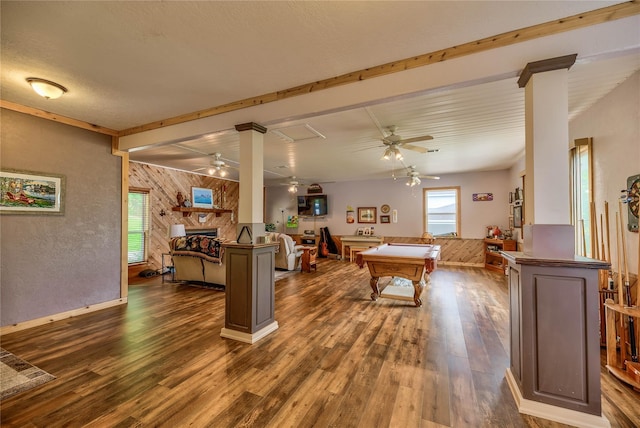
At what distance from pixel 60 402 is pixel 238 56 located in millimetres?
2996

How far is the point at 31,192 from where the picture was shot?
3.33 meters

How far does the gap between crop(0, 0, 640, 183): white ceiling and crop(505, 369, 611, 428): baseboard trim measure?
2410mm

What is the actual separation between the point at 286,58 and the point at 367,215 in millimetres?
7065

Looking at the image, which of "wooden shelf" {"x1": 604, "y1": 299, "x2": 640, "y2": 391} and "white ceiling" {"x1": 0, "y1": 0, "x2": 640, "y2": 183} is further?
"wooden shelf" {"x1": 604, "y1": 299, "x2": 640, "y2": 391}

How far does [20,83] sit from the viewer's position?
2.65 metres

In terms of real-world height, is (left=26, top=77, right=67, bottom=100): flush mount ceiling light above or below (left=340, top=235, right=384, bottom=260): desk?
above

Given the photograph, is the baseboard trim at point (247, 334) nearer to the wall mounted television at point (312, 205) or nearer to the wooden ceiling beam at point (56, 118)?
the wooden ceiling beam at point (56, 118)

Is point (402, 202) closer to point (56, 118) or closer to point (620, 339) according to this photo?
point (620, 339)

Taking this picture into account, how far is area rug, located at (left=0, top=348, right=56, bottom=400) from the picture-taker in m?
2.05

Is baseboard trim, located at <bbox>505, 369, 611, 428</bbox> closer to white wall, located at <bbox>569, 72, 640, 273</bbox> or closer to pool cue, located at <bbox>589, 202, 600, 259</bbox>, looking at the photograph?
white wall, located at <bbox>569, 72, 640, 273</bbox>

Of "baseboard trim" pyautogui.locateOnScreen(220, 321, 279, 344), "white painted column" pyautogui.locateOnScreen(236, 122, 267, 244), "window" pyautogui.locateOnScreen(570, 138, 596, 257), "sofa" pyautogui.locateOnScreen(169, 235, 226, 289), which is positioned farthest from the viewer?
"sofa" pyautogui.locateOnScreen(169, 235, 226, 289)

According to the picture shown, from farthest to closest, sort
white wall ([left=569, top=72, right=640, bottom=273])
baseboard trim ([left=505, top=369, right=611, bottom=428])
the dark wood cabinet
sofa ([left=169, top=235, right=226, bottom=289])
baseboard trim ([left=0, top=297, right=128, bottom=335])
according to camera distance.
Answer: the dark wood cabinet → sofa ([left=169, top=235, right=226, bottom=289]) → baseboard trim ([left=0, top=297, right=128, bottom=335]) → white wall ([left=569, top=72, right=640, bottom=273]) → baseboard trim ([left=505, top=369, right=611, bottom=428])

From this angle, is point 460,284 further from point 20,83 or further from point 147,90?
point 20,83

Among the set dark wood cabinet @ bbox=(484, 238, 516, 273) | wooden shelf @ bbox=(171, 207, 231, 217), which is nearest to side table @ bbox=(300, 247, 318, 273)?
wooden shelf @ bbox=(171, 207, 231, 217)
